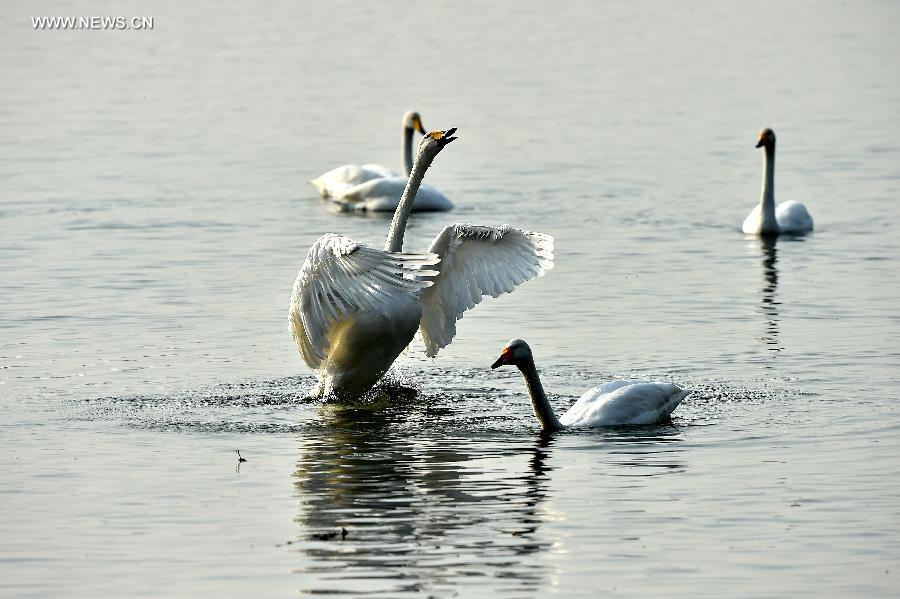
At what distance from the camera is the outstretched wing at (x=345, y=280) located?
41.0ft

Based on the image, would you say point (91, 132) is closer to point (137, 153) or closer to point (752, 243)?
point (137, 153)

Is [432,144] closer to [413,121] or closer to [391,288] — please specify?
[391,288]

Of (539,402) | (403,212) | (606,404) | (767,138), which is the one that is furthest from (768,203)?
(539,402)

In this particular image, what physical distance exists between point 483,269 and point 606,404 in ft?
8.12

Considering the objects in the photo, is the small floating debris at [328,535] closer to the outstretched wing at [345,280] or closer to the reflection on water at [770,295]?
the outstretched wing at [345,280]

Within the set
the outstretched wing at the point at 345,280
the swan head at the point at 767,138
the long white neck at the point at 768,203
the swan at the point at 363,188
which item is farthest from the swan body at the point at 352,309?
the swan head at the point at 767,138

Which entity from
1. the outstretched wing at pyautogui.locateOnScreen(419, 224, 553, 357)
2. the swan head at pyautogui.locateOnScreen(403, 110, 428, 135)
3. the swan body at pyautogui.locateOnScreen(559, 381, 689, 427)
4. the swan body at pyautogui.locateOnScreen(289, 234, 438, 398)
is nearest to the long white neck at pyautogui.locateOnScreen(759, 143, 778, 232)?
the swan head at pyautogui.locateOnScreen(403, 110, 428, 135)

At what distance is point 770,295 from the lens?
18.0 metres

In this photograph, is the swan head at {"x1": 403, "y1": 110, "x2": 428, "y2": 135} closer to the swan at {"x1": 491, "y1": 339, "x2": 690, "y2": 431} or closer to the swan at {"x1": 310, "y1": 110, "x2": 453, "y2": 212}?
the swan at {"x1": 310, "y1": 110, "x2": 453, "y2": 212}

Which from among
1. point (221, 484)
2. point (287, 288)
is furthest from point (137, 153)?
point (221, 484)

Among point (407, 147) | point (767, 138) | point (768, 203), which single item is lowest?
point (768, 203)

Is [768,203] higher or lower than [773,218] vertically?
higher

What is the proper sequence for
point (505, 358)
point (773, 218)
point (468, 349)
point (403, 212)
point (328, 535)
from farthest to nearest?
point (773, 218), point (468, 349), point (403, 212), point (505, 358), point (328, 535)

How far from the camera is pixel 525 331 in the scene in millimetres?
16375
